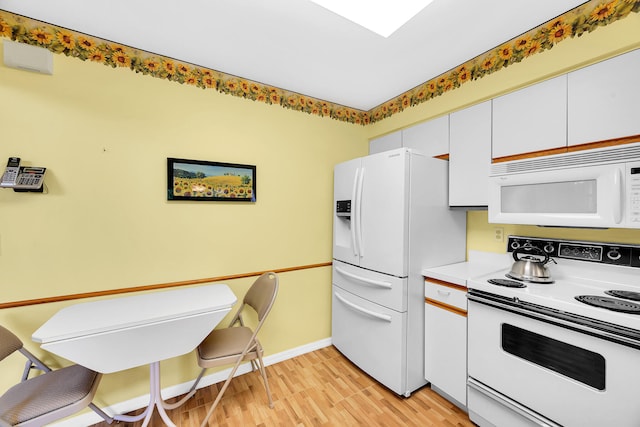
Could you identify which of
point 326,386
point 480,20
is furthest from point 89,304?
point 480,20

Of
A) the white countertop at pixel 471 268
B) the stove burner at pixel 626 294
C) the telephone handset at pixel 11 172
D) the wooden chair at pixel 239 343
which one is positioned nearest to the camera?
the stove burner at pixel 626 294

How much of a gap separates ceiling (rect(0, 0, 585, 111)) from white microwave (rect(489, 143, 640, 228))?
2.90 feet

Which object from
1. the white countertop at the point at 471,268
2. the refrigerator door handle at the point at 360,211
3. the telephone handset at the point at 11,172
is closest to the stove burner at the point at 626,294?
the white countertop at the point at 471,268

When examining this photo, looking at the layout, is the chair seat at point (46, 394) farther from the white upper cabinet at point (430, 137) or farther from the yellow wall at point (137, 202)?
the white upper cabinet at point (430, 137)

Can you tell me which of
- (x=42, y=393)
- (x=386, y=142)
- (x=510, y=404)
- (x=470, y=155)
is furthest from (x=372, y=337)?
(x=42, y=393)

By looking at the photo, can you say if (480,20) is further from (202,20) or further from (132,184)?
(132,184)

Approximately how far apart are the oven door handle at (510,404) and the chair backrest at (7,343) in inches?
106

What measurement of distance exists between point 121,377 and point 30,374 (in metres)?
0.49

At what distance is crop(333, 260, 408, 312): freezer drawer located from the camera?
1.89 metres

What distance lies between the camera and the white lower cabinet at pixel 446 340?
68.0 inches

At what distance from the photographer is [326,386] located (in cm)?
208

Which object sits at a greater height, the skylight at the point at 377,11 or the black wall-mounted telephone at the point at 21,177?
the skylight at the point at 377,11

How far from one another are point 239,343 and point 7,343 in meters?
1.22

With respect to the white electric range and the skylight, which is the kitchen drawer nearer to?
the white electric range
